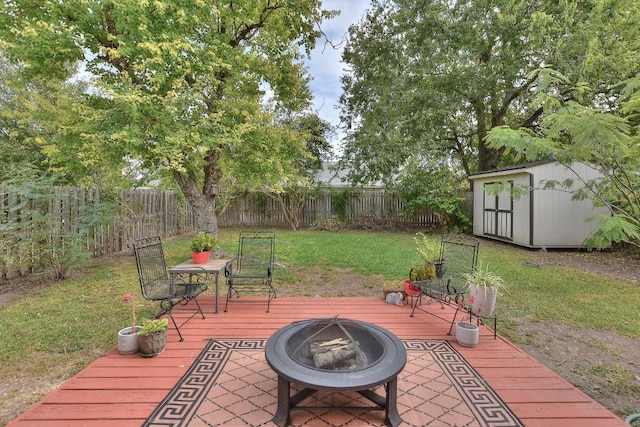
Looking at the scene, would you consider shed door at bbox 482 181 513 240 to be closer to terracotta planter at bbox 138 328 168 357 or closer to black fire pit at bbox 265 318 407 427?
black fire pit at bbox 265 318 407 427

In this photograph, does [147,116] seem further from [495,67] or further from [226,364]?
[495,67]

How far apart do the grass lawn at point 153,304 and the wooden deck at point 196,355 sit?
52cm

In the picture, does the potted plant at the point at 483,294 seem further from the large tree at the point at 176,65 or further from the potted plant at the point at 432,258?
the large tree at the point at 176,65

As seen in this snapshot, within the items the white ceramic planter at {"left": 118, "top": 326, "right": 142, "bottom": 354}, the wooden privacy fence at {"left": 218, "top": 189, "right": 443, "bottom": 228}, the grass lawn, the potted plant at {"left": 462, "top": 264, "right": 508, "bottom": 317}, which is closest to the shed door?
the grass lawn

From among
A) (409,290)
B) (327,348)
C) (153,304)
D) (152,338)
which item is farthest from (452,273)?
(153,304)

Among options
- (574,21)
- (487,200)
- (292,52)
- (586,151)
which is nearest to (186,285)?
(586,151)

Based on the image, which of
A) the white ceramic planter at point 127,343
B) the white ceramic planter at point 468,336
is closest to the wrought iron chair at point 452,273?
the white ceramic planter at point 468,336

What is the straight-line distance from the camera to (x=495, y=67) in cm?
924

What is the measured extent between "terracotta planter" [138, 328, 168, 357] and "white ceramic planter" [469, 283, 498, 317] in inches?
116

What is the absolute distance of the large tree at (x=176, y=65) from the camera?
435cm

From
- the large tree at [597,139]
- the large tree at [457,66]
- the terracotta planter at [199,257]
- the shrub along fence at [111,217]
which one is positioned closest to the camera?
the large tree at [597,139]

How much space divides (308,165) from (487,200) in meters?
7.15

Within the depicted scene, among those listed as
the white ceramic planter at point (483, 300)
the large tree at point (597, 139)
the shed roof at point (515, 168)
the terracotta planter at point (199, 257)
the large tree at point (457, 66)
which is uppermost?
the large tree at point (457, 66)

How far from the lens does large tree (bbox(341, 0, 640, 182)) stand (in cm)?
789
